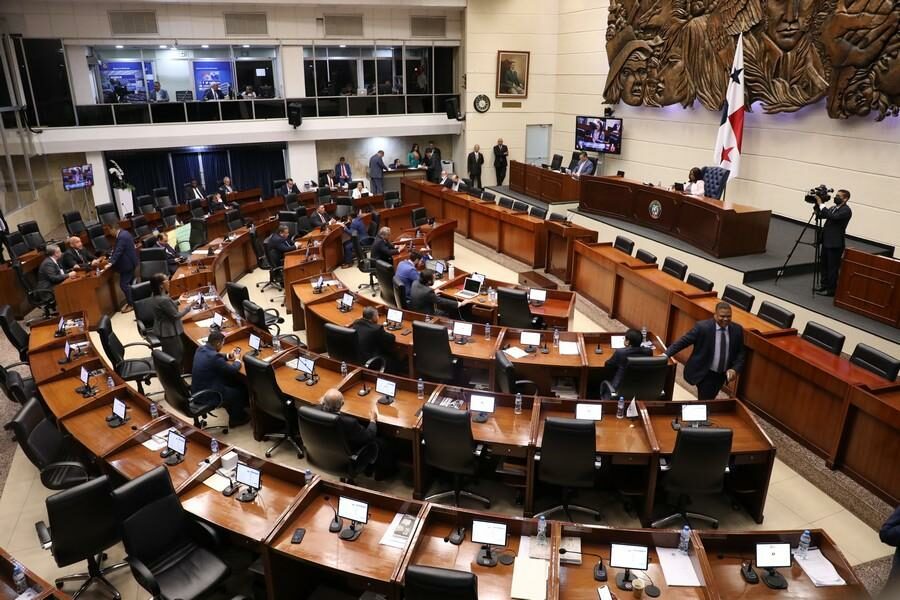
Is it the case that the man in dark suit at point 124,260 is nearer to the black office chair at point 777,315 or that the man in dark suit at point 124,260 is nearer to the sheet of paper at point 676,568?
the sheet of paper at point 676,568

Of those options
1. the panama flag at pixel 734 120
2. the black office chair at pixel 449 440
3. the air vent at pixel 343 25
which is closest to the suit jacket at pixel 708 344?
the black office chair at pixel 449 440

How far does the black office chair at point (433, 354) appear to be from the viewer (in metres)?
7.18

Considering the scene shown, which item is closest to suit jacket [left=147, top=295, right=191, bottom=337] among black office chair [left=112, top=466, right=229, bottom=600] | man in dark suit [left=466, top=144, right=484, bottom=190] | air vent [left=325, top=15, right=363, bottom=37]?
black office chair [left=112, top=466, right=229, bottom=600]

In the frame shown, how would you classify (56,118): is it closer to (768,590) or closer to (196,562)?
(196,562)

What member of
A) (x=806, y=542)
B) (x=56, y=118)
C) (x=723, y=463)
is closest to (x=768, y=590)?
(x=806, y=542)

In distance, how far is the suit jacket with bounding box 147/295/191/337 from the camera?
7801mm

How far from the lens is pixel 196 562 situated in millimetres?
4676

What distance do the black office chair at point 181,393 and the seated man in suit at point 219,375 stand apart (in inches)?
Answer: 3.8

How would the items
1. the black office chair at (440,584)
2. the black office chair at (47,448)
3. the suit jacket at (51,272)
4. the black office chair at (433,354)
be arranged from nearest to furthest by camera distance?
the black office chair at (440,584), the black office chair at (47,448), the black office chair at (433,354), the suit jacket at (51,272)

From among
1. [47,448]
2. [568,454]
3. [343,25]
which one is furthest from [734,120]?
[343,25]

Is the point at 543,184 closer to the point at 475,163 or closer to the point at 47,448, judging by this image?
the point at 475,163

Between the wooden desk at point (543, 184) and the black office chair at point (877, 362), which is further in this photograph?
the wooden desk at point (543, 184)

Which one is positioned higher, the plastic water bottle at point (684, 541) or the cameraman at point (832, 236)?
the cameraman at point (832, 236)

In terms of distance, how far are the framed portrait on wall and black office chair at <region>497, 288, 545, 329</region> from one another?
40.7 feet
